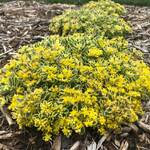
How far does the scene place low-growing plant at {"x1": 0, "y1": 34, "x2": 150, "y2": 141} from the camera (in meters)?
3.89

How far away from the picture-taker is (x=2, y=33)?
20.4 feet

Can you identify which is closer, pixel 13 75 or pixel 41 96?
pixel 41 96

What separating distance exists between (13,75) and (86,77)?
72 cm

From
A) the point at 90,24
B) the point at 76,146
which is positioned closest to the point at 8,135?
the point at 76,146

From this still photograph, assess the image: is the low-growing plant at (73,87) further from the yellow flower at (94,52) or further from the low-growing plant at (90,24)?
the low-growing plant at (90,24)

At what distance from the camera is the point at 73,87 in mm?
4105

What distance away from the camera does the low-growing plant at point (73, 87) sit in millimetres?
3887

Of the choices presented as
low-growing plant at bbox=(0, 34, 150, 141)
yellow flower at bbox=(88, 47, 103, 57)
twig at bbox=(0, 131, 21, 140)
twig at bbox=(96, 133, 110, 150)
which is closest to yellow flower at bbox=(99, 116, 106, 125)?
low-growing plant at bbox=(0, 34, 150, 141)

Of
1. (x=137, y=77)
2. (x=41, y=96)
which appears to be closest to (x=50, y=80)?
(x=41, y=96)

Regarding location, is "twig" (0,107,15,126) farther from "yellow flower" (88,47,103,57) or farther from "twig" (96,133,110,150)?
"yellow flower" (88,47,103,57)

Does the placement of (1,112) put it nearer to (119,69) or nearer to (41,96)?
(41,96)

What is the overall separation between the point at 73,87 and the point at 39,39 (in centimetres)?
208

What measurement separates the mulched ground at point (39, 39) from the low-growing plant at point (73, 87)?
0.35ft

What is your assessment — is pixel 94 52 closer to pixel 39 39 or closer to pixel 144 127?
pixel 144 127
